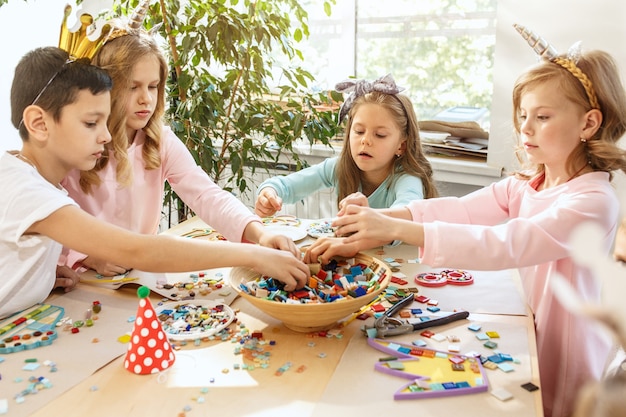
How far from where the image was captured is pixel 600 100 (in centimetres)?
141

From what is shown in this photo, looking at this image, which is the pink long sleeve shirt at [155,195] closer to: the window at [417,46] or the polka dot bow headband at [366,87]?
the polka dot bow headband at [366,87]

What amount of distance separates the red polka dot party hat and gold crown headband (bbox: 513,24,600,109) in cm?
110

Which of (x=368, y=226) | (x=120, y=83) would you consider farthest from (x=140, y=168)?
(x=368, y=226)

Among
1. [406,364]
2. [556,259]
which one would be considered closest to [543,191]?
[556,259]

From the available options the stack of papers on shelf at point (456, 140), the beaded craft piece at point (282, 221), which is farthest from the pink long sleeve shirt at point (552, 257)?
the stack of papers on shelf at point (456, 140)

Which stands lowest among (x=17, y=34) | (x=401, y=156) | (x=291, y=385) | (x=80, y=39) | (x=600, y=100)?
(x=291, y=385)

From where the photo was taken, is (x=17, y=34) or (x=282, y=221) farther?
(x=17, y=34)

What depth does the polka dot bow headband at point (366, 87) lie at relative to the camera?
2088 mm

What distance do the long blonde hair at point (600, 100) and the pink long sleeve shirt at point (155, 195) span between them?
2.88ft

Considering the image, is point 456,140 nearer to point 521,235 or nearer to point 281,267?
point 521,235

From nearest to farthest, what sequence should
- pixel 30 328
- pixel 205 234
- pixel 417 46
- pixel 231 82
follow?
pixel 30 328 → pixel 205 234 → pixel 231 82 → pixel 417 46

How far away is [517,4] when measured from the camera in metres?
2.53

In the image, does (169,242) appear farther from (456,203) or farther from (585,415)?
(585,415)

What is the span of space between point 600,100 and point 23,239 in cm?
137
